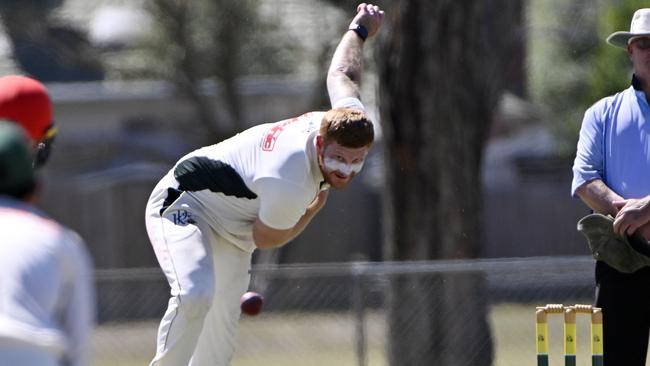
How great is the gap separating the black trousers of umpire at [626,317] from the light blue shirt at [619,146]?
0.46 metres

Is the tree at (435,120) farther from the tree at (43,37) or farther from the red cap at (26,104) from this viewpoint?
the tree at (43,37)

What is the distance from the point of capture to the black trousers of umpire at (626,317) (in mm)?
7812

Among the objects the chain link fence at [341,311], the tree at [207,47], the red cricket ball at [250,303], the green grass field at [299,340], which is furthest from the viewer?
the tree at [207,47]

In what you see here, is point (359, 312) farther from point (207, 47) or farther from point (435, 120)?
point (207, 47)

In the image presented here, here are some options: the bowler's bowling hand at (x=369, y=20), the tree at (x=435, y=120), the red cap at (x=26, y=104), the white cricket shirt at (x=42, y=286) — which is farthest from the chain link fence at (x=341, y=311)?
the white cricket shirt at (x=42, y=286)

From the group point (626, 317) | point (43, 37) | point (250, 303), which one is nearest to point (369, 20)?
point (250, 303)

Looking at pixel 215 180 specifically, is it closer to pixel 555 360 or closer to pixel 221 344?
pixel 221 344

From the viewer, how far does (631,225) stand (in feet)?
25.0

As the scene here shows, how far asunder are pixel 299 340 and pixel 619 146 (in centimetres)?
654

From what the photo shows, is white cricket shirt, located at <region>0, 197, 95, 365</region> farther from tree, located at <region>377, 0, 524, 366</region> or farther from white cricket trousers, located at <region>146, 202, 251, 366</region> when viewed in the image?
tree, located at <region>377, 0, 524, 366</region>

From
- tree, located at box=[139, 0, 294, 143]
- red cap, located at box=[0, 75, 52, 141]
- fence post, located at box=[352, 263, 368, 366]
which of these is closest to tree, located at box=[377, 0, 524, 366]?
fence post, located at box=[352, 263, 368, 366]

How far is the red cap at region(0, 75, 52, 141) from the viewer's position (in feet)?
16.1

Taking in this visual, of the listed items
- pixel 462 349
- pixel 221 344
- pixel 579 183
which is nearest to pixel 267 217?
pixel 221 344

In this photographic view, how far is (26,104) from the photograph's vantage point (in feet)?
16.4
